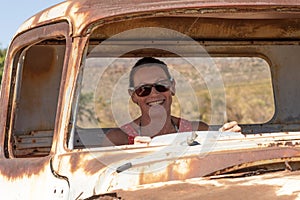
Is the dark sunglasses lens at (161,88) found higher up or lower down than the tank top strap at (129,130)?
higher up

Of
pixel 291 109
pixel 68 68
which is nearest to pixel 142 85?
pixel 68 68

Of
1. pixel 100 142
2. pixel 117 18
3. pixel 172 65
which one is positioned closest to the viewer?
pixel 117 18

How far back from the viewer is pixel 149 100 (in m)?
4.86

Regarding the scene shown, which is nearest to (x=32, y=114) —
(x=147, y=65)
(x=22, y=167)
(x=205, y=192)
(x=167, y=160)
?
(x=147, y=65)

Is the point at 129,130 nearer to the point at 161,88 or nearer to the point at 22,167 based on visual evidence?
the point at 161,88

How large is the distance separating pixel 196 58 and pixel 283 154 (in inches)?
93.5

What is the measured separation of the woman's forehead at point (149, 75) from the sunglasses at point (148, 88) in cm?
3

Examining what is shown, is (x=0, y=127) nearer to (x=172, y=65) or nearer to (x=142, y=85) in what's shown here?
(x=142, y=85)

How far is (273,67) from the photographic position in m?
6.30

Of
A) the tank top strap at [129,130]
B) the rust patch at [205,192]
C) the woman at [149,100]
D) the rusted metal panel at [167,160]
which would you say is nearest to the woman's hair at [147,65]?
the woman at [149,100]

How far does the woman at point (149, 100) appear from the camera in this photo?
4863mm

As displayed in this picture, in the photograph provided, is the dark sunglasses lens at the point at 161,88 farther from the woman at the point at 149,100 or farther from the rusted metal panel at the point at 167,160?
the rusted metal panel at the point at 167,160

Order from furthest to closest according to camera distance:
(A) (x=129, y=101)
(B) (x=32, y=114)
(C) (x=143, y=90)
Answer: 1. (B) (x=32, y=114)
2. (A) (x=129, y=101)
3. (C) (x=143, y=90)

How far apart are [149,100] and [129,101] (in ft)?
1.39
